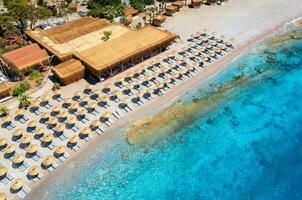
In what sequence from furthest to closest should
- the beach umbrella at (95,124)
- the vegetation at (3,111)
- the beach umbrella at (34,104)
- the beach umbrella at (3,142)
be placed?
the beach umbrella at (34,104) → the vegetation at (3,111) → the beach umbrella at (95,124) → the beach umbrella at (3,142)

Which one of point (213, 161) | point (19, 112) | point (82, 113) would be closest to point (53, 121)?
point (82, 113)

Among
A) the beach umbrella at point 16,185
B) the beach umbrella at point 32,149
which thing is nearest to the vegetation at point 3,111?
the beach umbrella at point 32,149

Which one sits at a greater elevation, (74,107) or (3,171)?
(74,107)

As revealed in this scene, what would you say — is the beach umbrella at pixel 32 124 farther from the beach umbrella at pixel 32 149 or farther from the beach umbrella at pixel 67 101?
the beach umbrella at pixel 67 101

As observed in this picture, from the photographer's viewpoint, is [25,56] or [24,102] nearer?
[24,102]

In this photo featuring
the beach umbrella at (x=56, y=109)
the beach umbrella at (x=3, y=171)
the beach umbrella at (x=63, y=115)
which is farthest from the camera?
the beach umbrella at (x=56, y=109)

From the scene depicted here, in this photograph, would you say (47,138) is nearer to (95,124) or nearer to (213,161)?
(95,124)

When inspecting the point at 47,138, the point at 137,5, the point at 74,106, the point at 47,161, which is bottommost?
the point at 47,161
